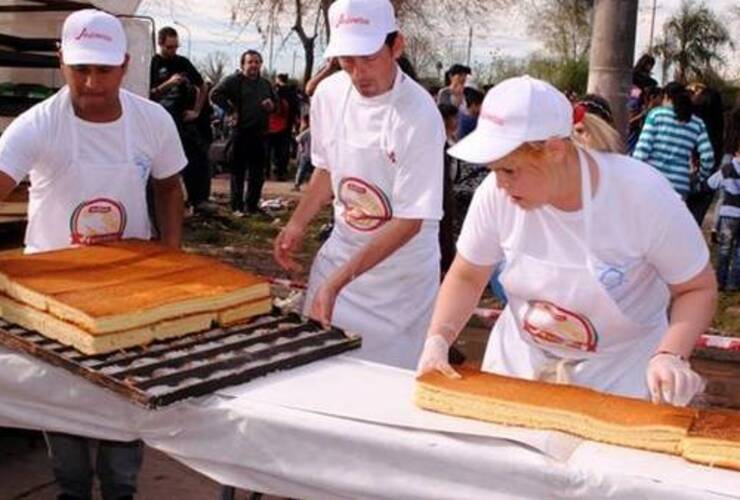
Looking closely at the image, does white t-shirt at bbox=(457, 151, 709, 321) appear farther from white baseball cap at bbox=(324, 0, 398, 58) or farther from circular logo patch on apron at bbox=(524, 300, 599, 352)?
white baseball cap at bbox=(324, 0, 398, 58)

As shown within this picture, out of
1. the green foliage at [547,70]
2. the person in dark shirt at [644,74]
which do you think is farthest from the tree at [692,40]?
the person in dark shirt at [644,74]

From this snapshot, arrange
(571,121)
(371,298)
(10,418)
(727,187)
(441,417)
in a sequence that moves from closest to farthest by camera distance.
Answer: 1. (441,417)
2. (571,121)
3. (10,418)
4. (371,298)
5. (727,187)

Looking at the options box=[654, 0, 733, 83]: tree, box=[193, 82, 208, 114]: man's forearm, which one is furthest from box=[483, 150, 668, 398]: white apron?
box=[654, 0, 733, 83]: tree

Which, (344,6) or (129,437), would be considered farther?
(344,6)

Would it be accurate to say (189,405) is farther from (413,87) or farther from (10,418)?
(413,87)

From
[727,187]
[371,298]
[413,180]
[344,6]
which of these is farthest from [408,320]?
[727,187]

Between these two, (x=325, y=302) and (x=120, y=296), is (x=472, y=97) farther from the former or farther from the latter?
(x=120, y=296)

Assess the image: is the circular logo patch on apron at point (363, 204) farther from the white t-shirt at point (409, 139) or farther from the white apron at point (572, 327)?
the white apron at point (572, 327)

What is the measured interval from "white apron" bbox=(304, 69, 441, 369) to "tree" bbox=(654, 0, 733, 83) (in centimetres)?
3059

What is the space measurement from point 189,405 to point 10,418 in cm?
55

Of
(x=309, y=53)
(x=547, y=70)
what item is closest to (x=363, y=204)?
(x=309, y=53)

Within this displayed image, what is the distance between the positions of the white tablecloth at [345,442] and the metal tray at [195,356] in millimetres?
35

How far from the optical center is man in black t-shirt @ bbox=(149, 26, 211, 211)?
9391 millimetres

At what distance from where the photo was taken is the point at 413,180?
3109mm
